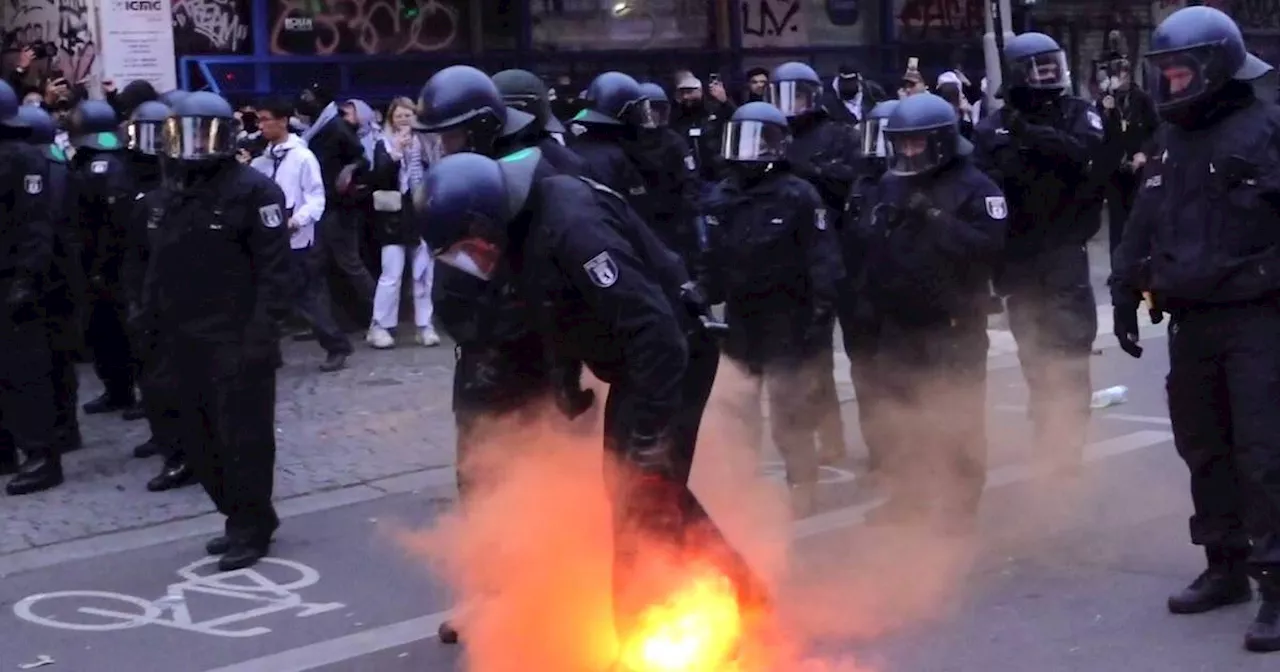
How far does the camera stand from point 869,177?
24.9 ft

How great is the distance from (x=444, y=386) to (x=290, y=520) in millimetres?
3099

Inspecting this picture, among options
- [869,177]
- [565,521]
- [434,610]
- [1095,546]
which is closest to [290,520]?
[434,610]

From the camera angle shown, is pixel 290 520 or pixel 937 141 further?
pixel 290 520

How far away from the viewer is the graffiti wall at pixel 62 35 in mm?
12648

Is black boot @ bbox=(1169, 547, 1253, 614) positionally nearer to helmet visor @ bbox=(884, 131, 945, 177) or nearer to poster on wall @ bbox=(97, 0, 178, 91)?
helmet visor @ bbox=(884, 131, 945, 177)

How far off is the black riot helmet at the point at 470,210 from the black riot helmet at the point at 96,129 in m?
4.95

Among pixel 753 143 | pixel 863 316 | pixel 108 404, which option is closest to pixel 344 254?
pixel 108 404

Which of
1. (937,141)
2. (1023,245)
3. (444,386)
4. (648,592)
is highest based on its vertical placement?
(937,141)

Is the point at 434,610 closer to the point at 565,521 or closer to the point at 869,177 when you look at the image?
the point at 565,521

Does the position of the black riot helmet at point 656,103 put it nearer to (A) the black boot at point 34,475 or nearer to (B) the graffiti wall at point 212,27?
(A) the black boot at point 34,475

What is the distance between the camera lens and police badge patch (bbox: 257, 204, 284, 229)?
6.76 meters

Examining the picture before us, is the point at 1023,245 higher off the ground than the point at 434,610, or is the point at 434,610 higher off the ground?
the point at 1023,245

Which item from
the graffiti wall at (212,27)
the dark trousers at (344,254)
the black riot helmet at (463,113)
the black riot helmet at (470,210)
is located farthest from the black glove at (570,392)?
the graffiti wall at (212,27)

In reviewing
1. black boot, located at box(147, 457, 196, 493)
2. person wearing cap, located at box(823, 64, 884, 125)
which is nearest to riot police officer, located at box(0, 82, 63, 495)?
black boot, located at box(147, 457, 196, 493)
